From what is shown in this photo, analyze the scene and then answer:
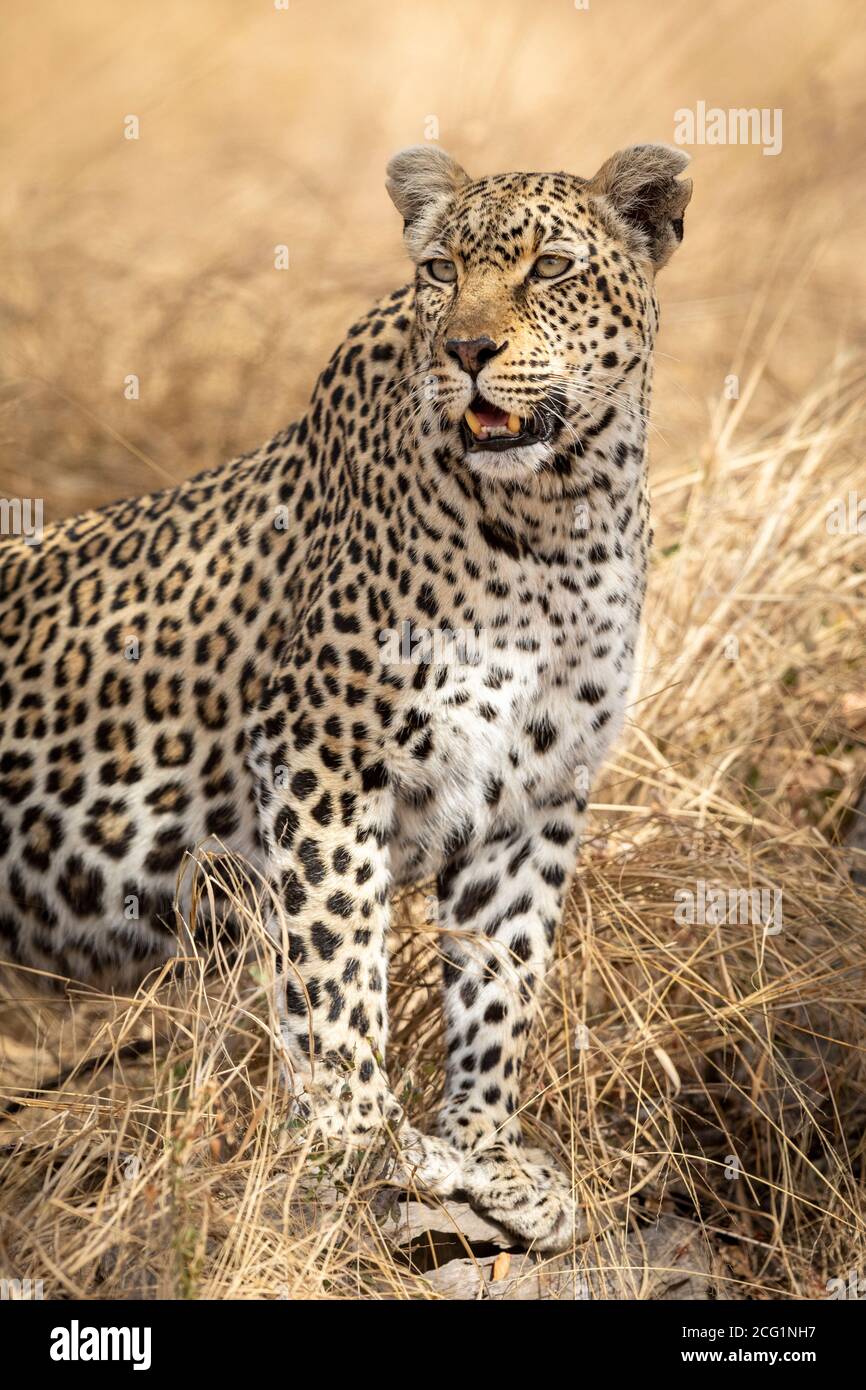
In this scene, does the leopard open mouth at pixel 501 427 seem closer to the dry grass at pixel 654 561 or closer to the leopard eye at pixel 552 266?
the leopard eye at pixel 552 266

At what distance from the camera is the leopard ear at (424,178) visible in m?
5.33

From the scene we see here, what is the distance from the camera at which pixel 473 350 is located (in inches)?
187

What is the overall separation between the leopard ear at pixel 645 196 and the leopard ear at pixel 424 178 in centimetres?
47

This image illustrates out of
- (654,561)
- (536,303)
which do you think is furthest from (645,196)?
(654,561)

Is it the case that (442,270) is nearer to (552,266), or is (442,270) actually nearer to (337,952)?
(552,266)

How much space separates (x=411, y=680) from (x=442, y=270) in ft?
4.26

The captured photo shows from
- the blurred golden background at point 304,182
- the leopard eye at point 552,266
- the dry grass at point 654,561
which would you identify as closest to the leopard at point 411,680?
the leopard eye at point 552,266

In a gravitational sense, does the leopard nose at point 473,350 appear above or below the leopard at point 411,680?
above

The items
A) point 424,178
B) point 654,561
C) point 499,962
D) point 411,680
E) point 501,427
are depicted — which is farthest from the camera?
point 654,561

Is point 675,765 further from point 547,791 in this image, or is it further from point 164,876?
point 164,876

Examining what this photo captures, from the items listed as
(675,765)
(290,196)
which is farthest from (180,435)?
(675,765)

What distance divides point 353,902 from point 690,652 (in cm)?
317

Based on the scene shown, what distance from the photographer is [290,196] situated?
1312 centimetres

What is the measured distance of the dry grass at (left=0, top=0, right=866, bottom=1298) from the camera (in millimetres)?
4867
